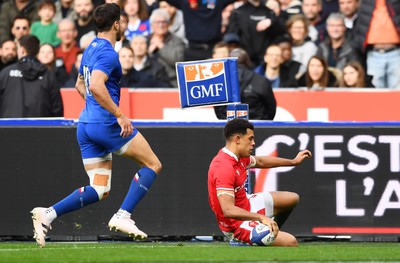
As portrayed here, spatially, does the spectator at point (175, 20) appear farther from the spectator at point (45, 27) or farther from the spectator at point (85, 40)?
the spectator at point (45, 27)

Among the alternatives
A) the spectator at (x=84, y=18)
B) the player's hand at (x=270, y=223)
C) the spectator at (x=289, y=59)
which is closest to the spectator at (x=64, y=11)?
the spectator at (x=84, y=18)

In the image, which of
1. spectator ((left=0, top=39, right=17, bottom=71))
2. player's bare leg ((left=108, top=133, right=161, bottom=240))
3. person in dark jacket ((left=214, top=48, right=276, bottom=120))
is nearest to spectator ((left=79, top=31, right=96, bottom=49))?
spectator ((left=0, top=39, right=17, bottom=71))

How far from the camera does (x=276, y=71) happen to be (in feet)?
58.3

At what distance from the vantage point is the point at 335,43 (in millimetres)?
18328

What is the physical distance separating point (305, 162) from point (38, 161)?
2.91 metres

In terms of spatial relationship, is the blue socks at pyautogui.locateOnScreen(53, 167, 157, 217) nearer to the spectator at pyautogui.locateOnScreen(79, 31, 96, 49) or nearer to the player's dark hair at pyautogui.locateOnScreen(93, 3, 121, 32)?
the player's dark hair at pyautogui.locateOnScreen(93, 3, 121, 32)

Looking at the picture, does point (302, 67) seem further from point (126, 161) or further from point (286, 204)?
point (286, 204)

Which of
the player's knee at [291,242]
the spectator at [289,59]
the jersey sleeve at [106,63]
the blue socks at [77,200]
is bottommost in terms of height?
the player's knee at [291,242]

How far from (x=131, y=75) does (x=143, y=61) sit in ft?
2.15

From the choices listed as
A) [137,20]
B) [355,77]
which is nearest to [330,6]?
[355,77]

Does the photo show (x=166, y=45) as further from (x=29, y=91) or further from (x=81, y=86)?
(x=81, y=86)

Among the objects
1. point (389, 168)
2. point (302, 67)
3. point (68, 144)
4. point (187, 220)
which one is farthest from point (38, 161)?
point (302, 67)

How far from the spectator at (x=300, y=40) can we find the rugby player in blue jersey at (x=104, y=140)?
7105mm

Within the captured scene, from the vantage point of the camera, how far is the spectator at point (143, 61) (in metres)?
18.6
